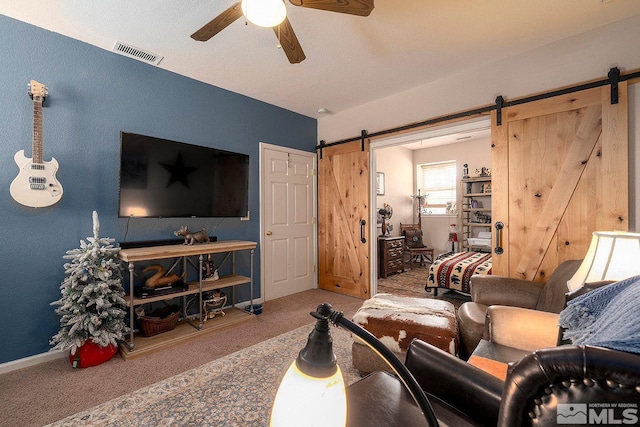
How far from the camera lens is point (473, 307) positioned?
7.16 ft

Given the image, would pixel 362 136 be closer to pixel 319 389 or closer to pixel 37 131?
pixel 37 131

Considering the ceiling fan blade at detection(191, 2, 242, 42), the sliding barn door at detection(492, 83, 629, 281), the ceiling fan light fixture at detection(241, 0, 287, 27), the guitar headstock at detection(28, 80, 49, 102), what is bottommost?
A: the sliding barn door at detection(492, 83, 629, 281)

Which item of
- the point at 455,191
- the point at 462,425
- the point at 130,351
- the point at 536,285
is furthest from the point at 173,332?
the point at 455,191

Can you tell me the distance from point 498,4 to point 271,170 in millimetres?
2922

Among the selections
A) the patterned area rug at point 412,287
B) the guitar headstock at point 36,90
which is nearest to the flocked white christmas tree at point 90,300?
the guitar headstock at point 36,90

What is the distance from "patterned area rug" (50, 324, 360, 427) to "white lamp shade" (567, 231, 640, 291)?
156cm

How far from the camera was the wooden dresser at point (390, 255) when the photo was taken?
5.24 metres

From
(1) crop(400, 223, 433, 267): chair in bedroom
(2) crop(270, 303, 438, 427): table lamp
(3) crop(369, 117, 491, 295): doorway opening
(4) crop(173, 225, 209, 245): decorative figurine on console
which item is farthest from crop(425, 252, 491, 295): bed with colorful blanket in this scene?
(2) crop(270, 303, 438, 427): table lamp

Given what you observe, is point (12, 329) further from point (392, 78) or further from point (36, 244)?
point (392, 78)

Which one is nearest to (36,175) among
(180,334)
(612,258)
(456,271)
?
(180,334)

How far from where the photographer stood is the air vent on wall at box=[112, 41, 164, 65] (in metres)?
2.56

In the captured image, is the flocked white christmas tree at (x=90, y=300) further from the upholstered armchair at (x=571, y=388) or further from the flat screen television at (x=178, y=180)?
the upholstered armchair at (x=571, y=388)

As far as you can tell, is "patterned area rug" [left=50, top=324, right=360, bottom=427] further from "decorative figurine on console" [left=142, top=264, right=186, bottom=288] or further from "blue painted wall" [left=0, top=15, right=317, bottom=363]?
"blue painted wall" [left=0, top=15, right=317, bottom=363]

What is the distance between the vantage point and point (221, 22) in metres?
1.85
